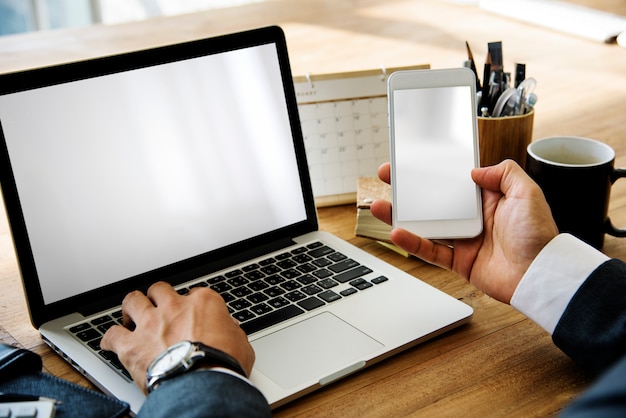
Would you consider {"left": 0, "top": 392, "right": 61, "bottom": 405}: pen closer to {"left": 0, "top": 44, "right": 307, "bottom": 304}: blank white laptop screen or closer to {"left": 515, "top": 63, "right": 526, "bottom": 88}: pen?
{"left": 0, "top": 44, "right": 307, "bottom": 304}: blank white laptop screen

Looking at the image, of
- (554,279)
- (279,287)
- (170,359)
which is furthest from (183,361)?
(554,279)

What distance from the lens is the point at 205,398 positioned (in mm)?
695

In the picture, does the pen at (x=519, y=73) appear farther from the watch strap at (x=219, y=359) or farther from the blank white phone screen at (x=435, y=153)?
the watch strap at (x=219, y=359)

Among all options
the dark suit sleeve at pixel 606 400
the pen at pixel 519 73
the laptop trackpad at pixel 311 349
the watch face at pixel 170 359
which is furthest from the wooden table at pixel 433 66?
the dark suit sleeve at pixel 606 400

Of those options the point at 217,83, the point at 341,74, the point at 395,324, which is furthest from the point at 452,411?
the point at 341,74

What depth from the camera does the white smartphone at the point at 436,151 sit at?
3.26 feet

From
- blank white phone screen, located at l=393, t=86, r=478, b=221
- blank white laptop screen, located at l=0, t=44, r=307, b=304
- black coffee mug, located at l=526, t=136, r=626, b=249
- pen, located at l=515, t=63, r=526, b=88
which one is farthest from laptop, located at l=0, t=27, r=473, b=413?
pen, located at l=515, t=63, r=526, b=88

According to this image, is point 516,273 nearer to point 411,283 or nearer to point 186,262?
point 411,283

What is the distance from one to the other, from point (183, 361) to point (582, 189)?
0.61m

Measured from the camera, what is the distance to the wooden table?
0.82 metres

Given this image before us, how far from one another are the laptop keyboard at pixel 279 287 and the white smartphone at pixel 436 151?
11cm

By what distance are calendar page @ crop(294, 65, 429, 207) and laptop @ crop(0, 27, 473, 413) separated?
17 cm

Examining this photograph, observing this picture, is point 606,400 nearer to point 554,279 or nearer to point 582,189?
point 554,279

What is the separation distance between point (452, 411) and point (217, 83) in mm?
540
